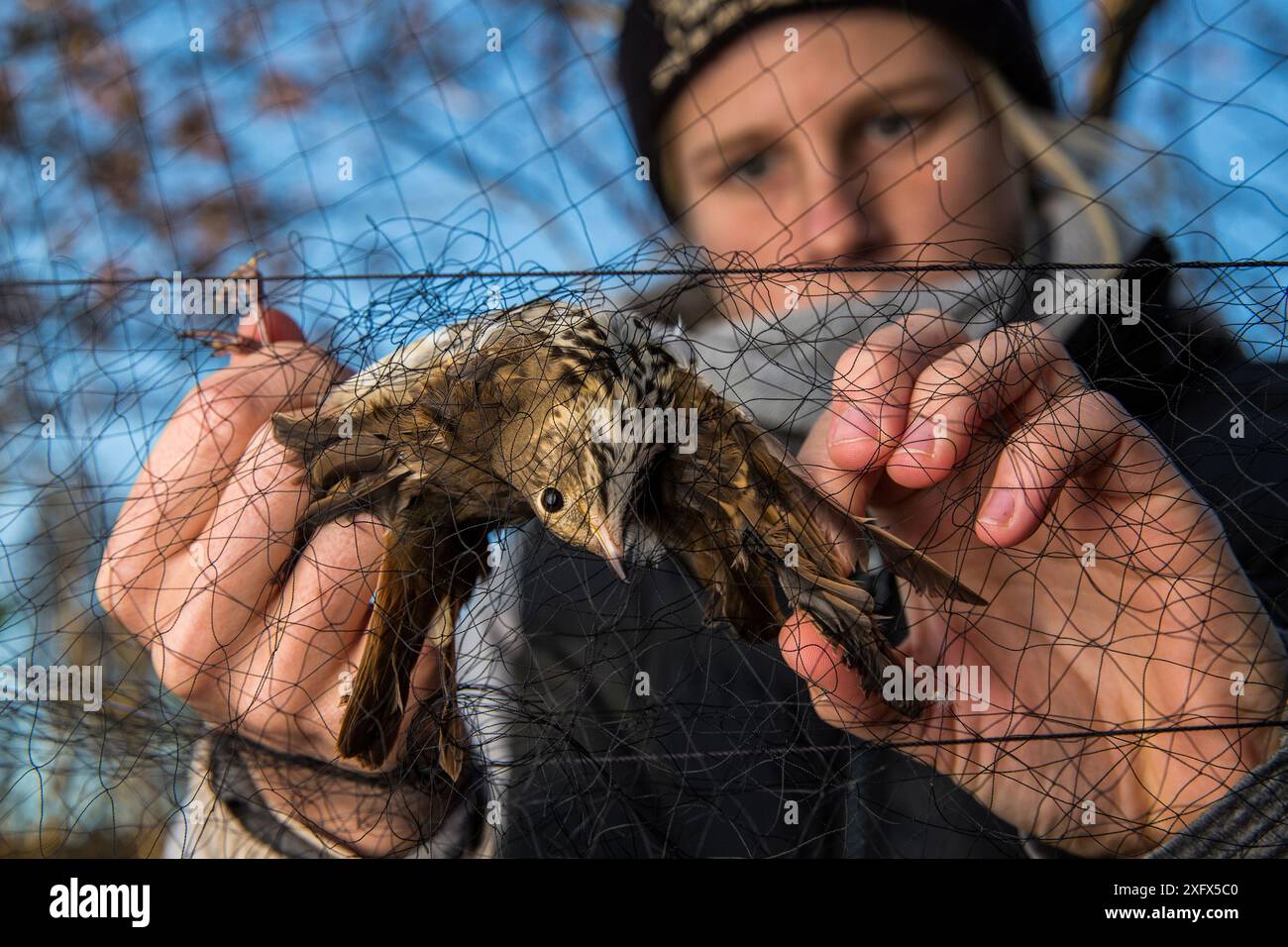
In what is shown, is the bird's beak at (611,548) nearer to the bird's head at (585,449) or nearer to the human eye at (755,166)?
the bird's head at (585,449)

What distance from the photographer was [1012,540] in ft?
1.77

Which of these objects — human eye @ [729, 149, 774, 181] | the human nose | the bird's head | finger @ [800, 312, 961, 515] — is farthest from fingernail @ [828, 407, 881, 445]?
human eye @ [729, 149, 774, 181]

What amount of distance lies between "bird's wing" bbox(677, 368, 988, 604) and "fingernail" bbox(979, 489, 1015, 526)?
45 mm

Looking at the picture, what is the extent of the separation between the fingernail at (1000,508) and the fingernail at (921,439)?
45 millimetres

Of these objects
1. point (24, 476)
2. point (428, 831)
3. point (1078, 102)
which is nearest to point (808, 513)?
point (428, 831)

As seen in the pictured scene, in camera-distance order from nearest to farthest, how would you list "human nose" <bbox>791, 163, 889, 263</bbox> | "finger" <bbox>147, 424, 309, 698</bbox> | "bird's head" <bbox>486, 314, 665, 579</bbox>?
"bird's head" <bbox>486, 314, 665, 579</bbox> < "finger" <bbox>147, 424, 309, 698</bbox> < "human nose" <bbox>791, 163, 889, 263</bbox>

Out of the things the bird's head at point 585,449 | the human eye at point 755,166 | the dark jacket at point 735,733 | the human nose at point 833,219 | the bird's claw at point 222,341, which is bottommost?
the dark jacket at point 735,733

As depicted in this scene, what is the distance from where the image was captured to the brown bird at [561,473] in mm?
538

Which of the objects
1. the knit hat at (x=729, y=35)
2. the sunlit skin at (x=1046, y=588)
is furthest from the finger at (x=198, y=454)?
the knit hat at (x=729, y=35)

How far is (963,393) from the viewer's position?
0.54 m

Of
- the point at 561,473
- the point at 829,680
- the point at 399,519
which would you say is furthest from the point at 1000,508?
the point at 399,519

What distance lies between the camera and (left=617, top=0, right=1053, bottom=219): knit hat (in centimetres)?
98

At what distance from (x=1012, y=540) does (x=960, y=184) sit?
0.57m

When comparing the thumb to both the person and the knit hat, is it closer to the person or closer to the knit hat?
the person
